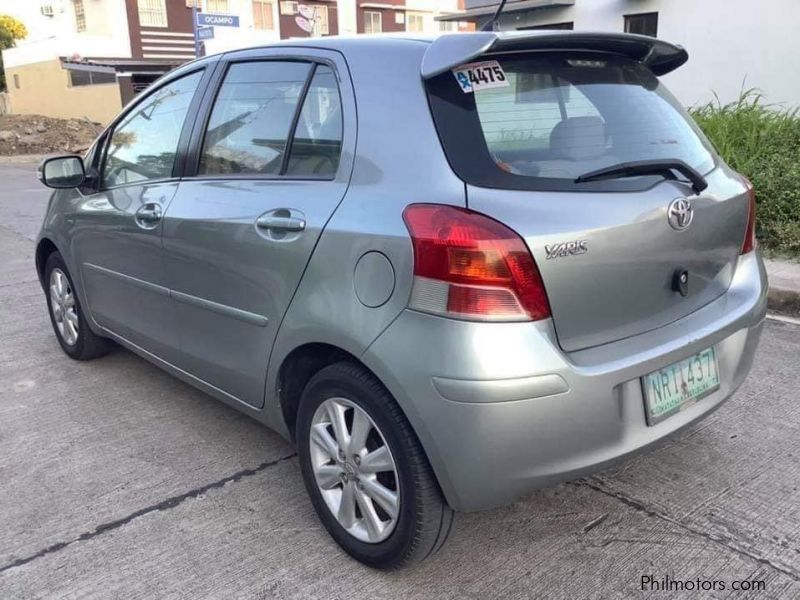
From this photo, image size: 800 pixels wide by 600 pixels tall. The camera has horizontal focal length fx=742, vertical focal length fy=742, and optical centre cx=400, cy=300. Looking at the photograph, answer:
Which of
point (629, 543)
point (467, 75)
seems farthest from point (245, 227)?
point (629, 543)

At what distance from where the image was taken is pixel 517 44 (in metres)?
2.29

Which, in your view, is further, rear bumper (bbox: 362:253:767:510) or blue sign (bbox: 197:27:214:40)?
blue sign (bbox: 197:27:214:40)

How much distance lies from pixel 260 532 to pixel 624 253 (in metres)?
1.63

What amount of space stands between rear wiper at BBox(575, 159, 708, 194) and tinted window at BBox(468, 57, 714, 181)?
0.03 m

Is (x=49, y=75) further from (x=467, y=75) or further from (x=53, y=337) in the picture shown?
(x=467, y=75)

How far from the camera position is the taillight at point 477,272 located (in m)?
2.05

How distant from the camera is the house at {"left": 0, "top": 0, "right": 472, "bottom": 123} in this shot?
2970cm

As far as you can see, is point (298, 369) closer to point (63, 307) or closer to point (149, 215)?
point (149, 215)

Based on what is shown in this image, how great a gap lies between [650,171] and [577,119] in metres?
0.29

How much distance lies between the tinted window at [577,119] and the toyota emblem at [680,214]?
0.20m

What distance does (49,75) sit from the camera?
33.1 meters

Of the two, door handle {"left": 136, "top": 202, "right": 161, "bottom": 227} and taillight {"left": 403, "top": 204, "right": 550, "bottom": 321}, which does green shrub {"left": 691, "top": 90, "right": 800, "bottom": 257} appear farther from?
door handle {"left": 136, "top": 202, "right": 161, "bottom": 227}

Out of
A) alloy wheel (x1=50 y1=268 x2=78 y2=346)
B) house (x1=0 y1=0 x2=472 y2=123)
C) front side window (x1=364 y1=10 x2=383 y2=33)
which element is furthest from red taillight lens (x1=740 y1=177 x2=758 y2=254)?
front side window (x1=364 y1=10 x2=383 y2=33)

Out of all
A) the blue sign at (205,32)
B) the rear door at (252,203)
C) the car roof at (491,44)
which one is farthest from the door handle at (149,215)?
the blue sign at (205,32)
